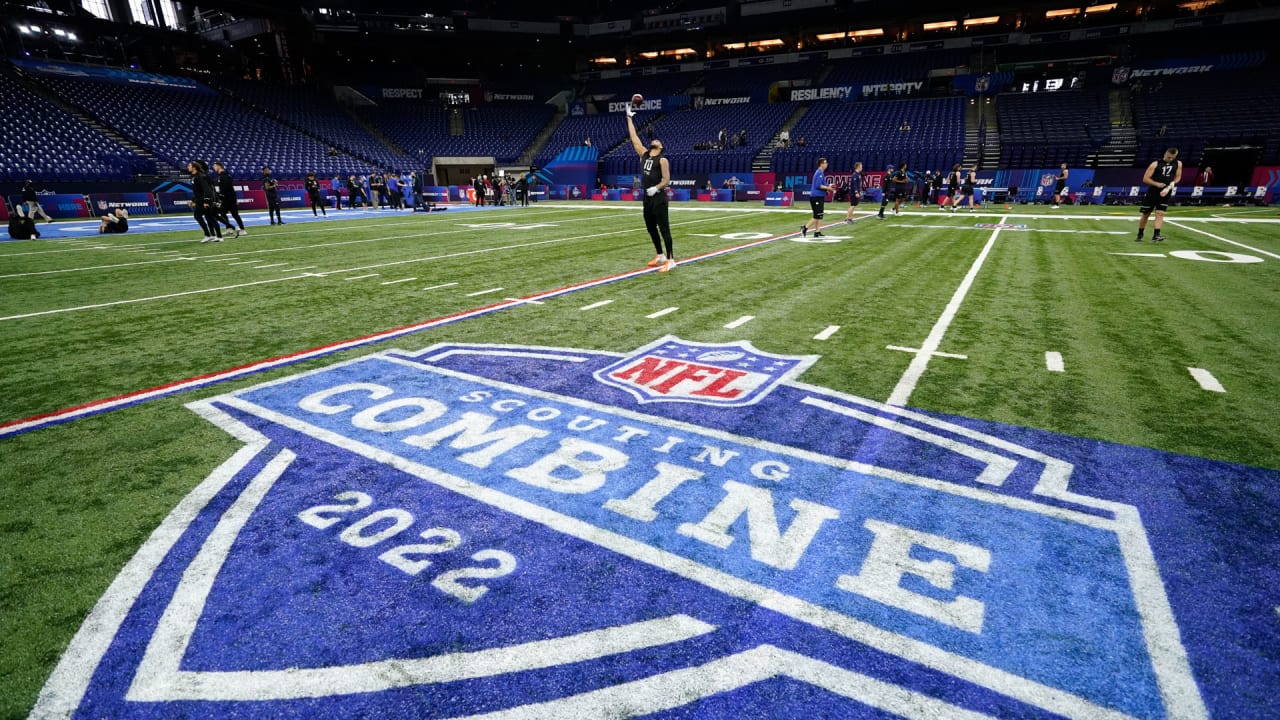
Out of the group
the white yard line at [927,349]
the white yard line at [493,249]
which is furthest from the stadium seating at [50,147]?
the white yard line at [927,349]

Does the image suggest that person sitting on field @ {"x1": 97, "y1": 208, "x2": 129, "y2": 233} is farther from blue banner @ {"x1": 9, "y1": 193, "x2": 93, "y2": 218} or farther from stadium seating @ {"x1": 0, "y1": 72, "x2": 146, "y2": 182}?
stadium seating @ {"x1": 0, "y1": 72, "x2": 146, "y2": 182}

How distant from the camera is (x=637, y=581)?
2281 millimetres

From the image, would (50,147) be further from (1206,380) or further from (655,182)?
(1206,380)

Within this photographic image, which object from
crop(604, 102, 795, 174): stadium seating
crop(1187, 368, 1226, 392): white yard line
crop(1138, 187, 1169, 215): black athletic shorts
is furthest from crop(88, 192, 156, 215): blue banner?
crop(1138, 187, 1169, 215): black athletic shorts

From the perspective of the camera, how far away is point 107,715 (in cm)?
171

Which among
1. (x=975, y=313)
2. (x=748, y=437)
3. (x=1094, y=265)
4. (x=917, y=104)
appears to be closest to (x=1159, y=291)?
(x=1094, y=265)

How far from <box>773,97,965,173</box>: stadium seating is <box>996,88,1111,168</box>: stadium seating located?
2.93 metres

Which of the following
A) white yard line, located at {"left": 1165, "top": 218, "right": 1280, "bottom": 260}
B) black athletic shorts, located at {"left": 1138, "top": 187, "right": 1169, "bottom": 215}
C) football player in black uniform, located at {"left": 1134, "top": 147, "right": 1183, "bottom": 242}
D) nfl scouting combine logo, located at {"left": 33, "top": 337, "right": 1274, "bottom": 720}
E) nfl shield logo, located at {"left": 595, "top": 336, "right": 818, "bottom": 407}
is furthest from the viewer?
black athletic shorts, located at {"left": 1138, "top": 187, "right": 1169, "bottom": 215}

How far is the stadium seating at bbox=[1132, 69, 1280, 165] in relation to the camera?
30.4m

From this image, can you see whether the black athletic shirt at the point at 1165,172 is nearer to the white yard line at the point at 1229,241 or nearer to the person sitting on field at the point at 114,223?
the white yard line at the point at 1229,241

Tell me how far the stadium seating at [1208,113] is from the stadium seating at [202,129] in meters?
52.3

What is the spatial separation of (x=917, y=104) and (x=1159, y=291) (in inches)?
1682

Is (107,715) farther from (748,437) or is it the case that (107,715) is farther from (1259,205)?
(1259,205)

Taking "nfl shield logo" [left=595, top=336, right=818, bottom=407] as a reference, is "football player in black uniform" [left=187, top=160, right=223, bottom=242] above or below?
above
